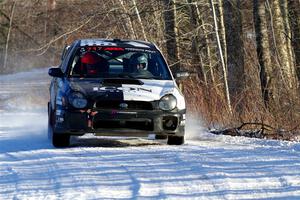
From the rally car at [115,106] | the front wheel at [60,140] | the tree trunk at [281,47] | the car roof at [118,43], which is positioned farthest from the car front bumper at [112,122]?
the tree trunk at [281,47]

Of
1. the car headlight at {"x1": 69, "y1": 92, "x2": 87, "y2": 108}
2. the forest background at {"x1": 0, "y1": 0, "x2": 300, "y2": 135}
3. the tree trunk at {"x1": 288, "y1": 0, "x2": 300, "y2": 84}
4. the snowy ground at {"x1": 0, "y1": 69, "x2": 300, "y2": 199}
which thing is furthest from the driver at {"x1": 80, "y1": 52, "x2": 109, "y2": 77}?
the tree trunk at {"x1": 288, "y1": 0, "x2": 300, "y2": 84}

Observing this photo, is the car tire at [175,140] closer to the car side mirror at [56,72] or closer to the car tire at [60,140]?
the car tire at [60,140]

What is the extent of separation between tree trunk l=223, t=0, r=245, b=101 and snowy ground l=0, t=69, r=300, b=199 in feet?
21.8

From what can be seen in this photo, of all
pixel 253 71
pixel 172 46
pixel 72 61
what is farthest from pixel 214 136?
pixel 172 46

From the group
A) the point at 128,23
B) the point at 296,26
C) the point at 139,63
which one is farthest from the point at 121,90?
the point at 296,26

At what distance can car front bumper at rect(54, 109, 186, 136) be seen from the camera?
10102 mm

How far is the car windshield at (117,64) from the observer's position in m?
11.1

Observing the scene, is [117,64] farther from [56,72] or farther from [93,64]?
[56,72]

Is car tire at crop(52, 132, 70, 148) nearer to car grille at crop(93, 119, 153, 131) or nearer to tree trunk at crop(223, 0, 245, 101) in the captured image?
car grille at crop(93, 119, 153, 131)

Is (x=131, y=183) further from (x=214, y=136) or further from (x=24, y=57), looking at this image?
(x=24, y=57)

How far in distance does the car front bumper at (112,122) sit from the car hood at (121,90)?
20 centimetres

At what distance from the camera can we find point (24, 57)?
205 feet

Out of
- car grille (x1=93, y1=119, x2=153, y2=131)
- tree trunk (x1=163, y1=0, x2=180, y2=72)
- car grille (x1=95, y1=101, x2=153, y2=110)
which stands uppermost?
tree trunk (x1=163, y1=0, x2=180, y2=72)

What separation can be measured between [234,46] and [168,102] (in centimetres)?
922
